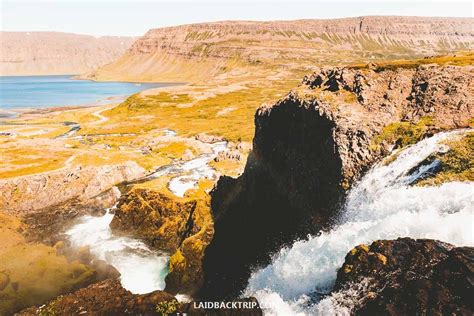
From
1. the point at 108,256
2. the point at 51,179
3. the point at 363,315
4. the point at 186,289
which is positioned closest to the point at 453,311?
the point at 363,315

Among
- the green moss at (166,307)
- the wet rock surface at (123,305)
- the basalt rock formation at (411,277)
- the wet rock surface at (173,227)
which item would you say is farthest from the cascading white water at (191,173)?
the basalt rock formation at (411,277)

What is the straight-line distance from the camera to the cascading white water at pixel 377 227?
22.1 m

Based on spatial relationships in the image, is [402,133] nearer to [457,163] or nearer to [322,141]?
[322,141]

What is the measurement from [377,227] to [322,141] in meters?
15.0

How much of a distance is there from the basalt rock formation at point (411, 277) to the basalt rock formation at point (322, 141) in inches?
493

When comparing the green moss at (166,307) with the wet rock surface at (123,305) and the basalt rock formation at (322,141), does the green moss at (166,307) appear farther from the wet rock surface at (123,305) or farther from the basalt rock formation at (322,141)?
the basalt rock formation at (322,141)

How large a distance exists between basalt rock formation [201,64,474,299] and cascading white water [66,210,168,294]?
7544mm

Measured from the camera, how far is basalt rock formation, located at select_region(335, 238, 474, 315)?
57.7ft

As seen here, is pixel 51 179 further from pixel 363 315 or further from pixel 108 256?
pixel 363 315

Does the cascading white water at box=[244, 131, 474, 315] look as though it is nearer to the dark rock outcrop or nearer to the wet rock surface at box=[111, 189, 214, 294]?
the dark rock outcrop

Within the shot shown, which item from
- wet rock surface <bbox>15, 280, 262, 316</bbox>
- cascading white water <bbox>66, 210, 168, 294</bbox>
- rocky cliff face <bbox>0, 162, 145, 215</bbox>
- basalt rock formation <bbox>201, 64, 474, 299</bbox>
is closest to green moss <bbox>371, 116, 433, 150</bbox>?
basalt rock formation <bbox>201, 64, 474, 299</bbox>

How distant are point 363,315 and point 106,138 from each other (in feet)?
429

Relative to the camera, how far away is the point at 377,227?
79.7 ft

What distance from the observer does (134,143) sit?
126 metres
